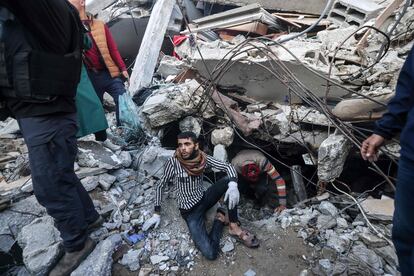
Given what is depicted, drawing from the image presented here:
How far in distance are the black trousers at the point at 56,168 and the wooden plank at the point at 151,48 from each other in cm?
342

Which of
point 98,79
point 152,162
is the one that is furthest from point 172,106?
point 98,79

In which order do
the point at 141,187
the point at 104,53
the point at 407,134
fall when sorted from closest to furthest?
the point at 407,134 < the point at 141,187 < the point at 104,53

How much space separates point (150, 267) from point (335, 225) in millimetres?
1899

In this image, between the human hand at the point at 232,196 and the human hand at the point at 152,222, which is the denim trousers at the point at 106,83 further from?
the human hand at the point at 232,196

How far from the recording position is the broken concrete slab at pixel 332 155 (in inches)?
134

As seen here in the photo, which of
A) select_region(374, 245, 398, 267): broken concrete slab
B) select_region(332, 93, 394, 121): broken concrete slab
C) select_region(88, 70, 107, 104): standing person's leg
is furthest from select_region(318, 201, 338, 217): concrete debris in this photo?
select_region(88, 70, 107, 104): standing person's leg

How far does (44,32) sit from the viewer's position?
6.57 feet

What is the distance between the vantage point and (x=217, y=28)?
6383 mm

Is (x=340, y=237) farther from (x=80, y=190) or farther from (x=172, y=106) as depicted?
(x=172, y=106)

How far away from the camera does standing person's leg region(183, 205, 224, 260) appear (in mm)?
2996

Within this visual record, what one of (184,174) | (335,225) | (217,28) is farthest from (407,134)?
(217,28)

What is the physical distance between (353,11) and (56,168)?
567 cm

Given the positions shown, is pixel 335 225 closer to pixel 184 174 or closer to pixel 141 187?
pixel 184 174

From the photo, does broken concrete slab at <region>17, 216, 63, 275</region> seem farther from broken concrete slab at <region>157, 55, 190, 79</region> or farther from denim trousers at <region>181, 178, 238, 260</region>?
broken concrete slab at <region>157, 55, 190, 79</region>
